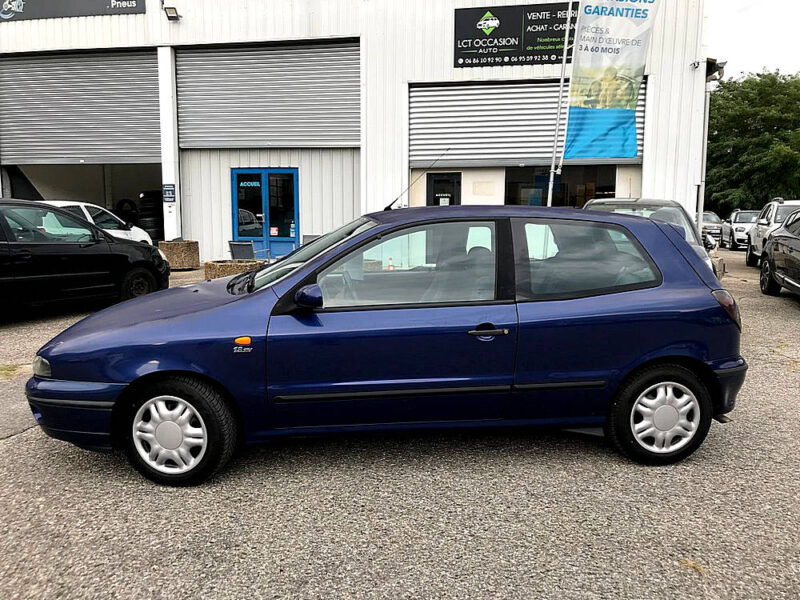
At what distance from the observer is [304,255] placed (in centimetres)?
412

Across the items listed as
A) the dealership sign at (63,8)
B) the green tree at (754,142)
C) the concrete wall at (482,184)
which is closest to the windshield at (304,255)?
the concrete wall at (482,184)

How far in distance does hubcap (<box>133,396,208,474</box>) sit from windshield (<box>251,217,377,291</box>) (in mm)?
793

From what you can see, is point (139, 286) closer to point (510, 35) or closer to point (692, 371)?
point (692, 371)

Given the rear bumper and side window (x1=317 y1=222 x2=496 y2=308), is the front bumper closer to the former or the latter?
side window (x1=317 y1=222 x2=496 y2=308)

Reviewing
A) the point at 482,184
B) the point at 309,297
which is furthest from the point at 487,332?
the point at 482,184

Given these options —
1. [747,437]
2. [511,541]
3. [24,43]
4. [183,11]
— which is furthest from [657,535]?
[24,43]

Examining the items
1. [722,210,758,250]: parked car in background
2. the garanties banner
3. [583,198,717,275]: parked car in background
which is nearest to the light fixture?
the garanties banner

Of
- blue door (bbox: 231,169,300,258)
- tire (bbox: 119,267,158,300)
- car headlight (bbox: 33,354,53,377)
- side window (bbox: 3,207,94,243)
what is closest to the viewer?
car headlight (bbox: 33,354,53,377)

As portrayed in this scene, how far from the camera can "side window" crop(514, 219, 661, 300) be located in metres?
3.67

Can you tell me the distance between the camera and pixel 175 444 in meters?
3.41

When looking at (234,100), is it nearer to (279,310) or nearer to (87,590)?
(279,310)

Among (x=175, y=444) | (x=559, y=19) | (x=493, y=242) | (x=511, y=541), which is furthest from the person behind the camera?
(x=559, y=19)

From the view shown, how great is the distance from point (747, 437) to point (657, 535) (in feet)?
5.47

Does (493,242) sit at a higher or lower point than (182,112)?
lower
